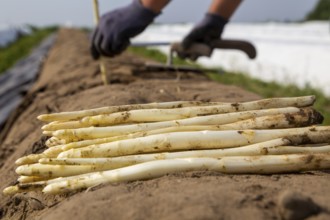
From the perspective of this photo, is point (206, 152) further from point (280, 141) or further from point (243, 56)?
point (243, 56)

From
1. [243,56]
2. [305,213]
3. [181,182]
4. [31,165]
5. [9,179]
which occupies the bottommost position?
[243,56]

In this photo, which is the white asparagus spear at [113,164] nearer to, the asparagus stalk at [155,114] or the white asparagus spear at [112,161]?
the white asparagus spear at [112,161]

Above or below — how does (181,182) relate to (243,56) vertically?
above

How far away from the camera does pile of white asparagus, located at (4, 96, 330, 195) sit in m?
1.64

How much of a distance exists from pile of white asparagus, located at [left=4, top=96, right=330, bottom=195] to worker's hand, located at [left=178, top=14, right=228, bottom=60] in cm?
215

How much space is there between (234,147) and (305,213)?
56cm

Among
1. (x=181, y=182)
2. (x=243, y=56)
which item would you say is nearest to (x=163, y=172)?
(x=181, y=182)

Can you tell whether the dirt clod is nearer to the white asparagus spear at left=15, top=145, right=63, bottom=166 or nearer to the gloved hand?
the white asparagus spear at left=15, top=145, right=63, bottom=166

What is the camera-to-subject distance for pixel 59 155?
176 cm

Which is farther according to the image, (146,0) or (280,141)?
(146,0)

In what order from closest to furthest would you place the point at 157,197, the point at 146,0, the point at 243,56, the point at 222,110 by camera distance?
the point at 157,197
the point at 222,110
the point at 146,0
the point at 243,56

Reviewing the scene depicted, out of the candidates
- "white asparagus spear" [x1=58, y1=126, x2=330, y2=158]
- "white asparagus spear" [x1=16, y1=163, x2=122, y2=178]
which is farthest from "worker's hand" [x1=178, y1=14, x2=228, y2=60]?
"white asparagus spear" [x1=16, y1=163, x2=122, y2=178]

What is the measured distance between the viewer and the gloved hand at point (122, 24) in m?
3.34

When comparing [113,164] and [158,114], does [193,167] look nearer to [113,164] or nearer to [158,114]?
[113,164]
